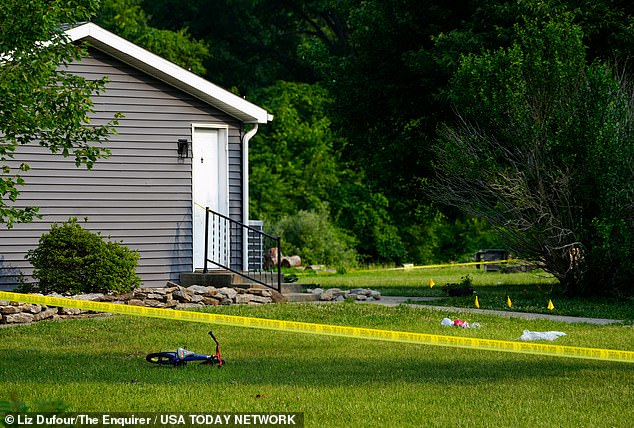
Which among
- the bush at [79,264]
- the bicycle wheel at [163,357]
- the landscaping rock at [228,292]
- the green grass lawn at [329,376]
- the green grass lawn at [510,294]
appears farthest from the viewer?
the landscaping rock at [228,292]

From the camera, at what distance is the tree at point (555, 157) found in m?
18.8

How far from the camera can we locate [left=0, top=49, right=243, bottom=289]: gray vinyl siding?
19109 mm

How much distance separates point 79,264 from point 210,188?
3843mm

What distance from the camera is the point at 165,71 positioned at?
64.2 ft

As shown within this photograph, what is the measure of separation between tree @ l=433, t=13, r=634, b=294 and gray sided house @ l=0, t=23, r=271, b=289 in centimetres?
435

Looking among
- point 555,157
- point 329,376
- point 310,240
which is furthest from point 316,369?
point 310,240

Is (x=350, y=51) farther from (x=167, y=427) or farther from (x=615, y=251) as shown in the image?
(x=167, y=427)

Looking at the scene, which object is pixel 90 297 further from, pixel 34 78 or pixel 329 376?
pixel 329 376

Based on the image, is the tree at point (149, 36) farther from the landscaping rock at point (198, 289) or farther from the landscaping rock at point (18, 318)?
the landscaping rock at point (18, 318)

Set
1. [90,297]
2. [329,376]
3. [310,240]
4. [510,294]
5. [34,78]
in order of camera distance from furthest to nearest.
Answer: [310,240], [510,294], [90,297], [34,78], [329,376]

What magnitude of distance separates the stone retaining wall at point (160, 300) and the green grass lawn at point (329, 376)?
2.66ft

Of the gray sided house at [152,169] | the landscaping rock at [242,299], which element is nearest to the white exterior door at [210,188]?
the gray sided house at [152,169]

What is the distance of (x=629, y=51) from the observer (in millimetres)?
22062

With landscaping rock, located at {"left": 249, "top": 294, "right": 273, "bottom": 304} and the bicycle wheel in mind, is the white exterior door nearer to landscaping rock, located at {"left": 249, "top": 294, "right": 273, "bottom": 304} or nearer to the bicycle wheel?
landscaping rock, located at {"left": 249, "top": 294, "right": 273, "bottom": 304}
